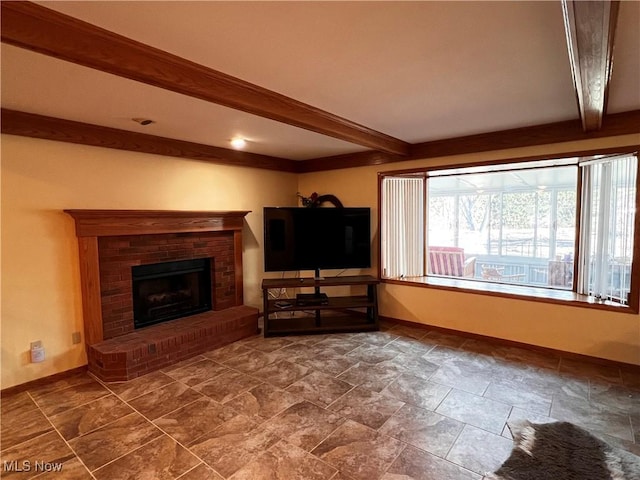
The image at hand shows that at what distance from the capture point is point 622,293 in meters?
3.18

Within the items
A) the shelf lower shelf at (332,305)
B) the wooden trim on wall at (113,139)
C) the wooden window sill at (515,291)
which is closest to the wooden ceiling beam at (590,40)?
the wooden window sill at (515,291)

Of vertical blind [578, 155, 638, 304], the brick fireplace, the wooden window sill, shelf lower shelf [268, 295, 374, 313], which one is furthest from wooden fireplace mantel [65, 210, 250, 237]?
vertical blind [578, 155, 638, 304]

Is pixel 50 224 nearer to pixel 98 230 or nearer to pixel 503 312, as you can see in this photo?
pixel 98 230

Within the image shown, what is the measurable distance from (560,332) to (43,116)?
17.3 feet

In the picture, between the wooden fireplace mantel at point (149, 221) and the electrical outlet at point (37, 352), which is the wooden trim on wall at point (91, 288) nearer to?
the wooden fireplace mantel at point (149, 221)

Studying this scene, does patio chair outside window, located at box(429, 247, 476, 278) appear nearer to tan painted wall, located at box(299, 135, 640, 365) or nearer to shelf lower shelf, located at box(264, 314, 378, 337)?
tan painted wall, located at box(299, 135, 640, 365)

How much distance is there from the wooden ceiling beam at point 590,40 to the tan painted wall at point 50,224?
3695 mm

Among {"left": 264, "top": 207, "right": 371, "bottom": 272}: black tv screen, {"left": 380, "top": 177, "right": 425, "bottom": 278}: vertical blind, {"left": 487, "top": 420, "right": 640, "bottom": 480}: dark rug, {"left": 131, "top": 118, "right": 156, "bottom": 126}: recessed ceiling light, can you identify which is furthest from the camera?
{"left": 380, "top": 177, "right": 425, "bottom": 278}: vertical blind

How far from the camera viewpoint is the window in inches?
126

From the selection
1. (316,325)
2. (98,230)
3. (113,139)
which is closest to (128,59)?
(113,139)

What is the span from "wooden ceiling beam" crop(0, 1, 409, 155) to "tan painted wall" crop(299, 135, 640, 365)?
2255 mm

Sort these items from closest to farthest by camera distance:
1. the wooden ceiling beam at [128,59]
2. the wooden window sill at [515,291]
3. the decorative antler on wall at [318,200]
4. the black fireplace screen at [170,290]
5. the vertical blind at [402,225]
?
the wooden ceiling beam at [128,59] < the wooden window sill at [515,291] < the black fireplace screen at [170,290] < the vertical blind at [402,225] < the decorative antler on wall at [318,200]

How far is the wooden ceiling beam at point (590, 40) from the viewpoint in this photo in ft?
4.17

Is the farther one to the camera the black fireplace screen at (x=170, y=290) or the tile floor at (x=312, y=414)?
the black fireplace screen at (x=170, y=290)
